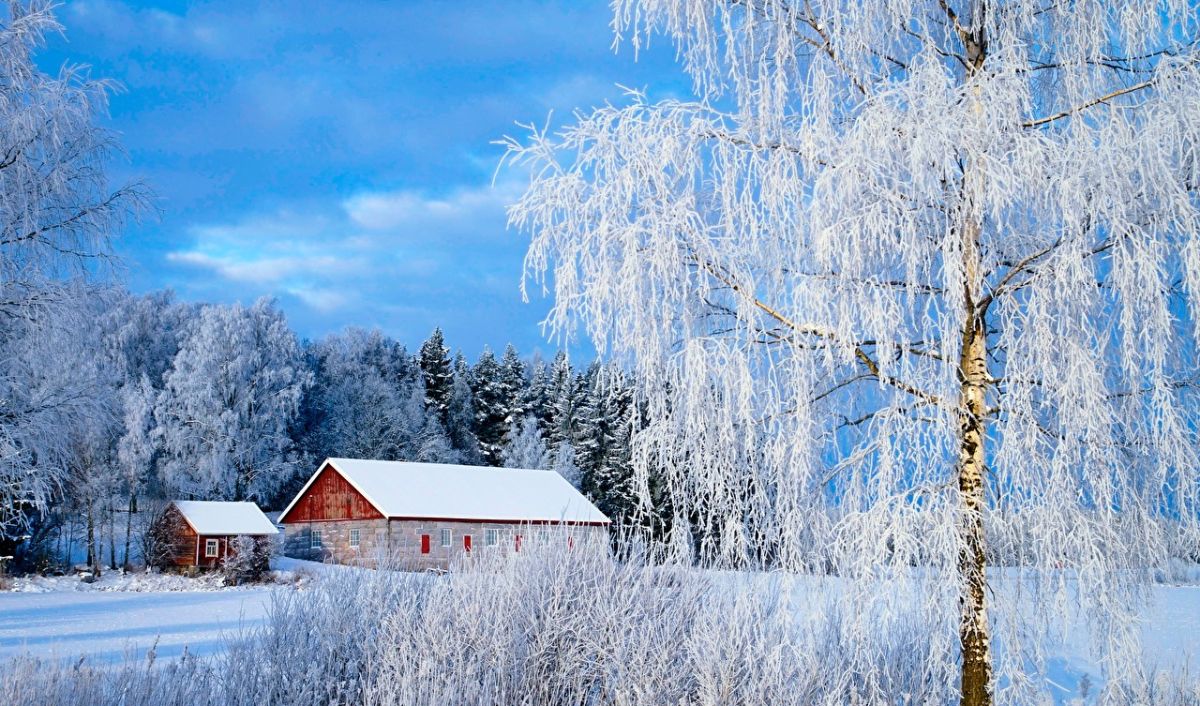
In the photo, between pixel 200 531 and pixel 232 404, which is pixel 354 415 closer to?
pixel 232 404

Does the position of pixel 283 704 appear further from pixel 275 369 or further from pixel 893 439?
pixel 275 369

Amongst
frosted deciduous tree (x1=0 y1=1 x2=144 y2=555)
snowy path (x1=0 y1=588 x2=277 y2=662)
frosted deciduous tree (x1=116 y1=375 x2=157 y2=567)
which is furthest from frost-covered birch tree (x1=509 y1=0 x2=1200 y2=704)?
frosted deciduous tree (x1=116 y1=375 x2=157 y2=567)

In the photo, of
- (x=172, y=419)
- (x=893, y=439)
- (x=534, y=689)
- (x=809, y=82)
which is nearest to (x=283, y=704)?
(x=534, y=689)

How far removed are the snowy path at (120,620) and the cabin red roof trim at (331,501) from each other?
253 inches

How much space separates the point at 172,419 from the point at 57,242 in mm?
35746

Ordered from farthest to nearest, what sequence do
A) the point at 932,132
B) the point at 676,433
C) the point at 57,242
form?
the point at 57,242 → the point at 676,433 → the point at 932,132

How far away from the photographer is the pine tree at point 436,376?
2354 inches

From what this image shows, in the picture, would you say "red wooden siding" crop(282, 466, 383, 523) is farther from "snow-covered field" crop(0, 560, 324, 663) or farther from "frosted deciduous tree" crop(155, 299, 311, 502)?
"frosted deciduous tree" crop(155, 299, 311, 502)

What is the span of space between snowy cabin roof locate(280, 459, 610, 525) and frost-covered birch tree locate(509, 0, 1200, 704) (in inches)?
1115

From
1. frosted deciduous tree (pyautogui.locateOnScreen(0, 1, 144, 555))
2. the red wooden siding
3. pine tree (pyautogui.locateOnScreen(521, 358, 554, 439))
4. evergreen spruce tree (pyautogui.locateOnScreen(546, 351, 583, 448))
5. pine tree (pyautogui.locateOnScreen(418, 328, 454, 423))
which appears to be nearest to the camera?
frosted deciduous tree (pyautogui.locateOnScreen(0, 1, 144, 555))

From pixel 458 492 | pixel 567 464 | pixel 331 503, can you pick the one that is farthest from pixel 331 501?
pixel 567 464

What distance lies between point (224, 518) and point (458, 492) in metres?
8.72

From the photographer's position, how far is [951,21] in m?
5.89

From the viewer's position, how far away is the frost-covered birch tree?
187 inches
